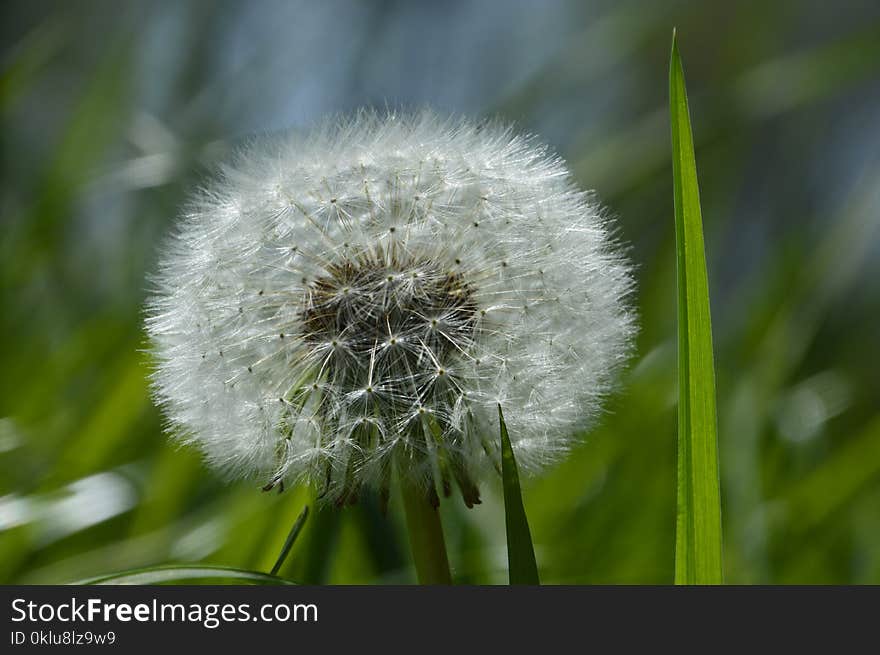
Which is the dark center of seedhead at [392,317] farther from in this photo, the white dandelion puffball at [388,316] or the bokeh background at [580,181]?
the bokeh background at [580,181]

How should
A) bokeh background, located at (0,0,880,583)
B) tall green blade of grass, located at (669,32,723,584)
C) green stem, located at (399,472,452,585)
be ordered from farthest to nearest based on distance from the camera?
1. bokeh background, located at (0,0,880,583)
2. green stem, located at (399,472,452,585)
3. tall green blade of grass, located at (669,32,723,584)

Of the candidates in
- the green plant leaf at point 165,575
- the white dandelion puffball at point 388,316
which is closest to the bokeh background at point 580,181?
the white dandelion puffball at point 388,316

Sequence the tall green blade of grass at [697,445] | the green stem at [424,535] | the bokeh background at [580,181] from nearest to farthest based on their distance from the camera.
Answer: the tall green blade of grass at [697,445], the green stem at [424,535], the bokeh background at [580,181]

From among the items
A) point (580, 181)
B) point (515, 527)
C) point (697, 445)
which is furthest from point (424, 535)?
point (580, 181)

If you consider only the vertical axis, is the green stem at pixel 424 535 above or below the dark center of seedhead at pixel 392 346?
below

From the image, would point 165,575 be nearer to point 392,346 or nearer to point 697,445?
point 392,346

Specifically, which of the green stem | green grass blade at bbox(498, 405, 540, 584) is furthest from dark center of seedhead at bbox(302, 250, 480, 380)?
green grass blade at bbox(498, 405, 540, 584)

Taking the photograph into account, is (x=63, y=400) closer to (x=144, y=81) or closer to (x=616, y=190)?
(x=144, y=81)

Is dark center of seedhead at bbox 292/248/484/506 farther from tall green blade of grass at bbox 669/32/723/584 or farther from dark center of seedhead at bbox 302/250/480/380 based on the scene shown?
tall green blade of grass at bbox 669/32/723/584
